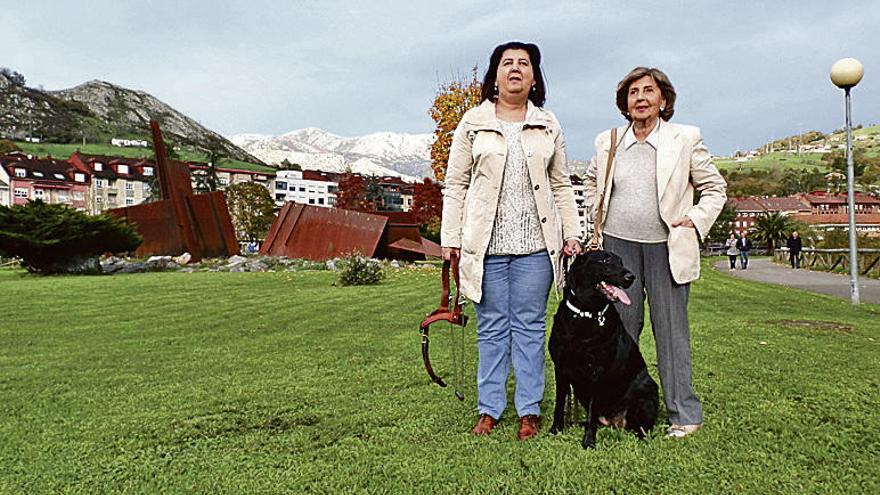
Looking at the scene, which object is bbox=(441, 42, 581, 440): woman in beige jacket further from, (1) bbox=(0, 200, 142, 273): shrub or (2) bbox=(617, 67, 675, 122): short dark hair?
(1) bbox=(0, 200, 142, 273): shrub

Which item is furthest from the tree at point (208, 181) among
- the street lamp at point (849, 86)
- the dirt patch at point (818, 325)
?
the dirt patch at point (818, 325)

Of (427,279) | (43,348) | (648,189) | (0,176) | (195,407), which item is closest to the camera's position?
(648,189)

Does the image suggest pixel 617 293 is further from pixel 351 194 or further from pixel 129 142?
pixel 129 142

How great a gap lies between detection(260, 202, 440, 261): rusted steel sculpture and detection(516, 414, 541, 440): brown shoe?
57.8 ft

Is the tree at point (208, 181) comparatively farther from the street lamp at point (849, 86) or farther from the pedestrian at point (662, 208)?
the pedestrian at point (662, 208)

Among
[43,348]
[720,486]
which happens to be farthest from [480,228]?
[43,348]

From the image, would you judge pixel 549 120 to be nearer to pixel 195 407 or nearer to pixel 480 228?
pixel 480 228

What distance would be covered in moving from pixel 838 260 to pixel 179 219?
910 inches

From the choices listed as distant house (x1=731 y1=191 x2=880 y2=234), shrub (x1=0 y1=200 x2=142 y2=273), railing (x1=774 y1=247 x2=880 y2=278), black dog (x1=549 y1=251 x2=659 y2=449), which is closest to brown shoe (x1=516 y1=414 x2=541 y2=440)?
black dog (x1=549 y1=251 x2=659 y2=449)

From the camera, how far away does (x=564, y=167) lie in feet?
12.8

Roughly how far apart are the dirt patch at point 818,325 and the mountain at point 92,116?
142193mm

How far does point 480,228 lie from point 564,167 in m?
0.65

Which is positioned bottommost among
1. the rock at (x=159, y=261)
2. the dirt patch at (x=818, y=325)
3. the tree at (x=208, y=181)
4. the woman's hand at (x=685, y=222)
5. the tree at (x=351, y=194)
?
the dirt patch at (x=818, y=325)

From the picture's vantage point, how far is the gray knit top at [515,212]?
3748 millimetres
